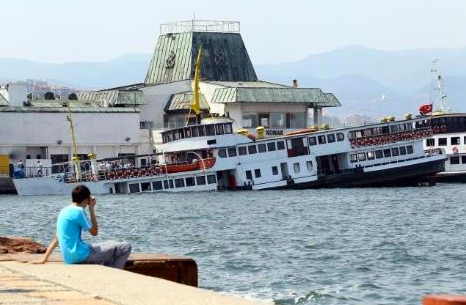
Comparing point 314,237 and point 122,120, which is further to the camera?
point 122,120

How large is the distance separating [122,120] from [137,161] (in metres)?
10.4

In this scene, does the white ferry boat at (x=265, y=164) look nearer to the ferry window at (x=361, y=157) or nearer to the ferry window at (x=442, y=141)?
the ferry window at (x=361, y=157)

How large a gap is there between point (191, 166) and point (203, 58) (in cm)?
3661

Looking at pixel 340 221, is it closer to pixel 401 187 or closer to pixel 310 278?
pixel 310 278

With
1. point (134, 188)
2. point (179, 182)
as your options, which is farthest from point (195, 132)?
point (134, 188)

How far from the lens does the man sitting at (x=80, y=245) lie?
61.8 feet

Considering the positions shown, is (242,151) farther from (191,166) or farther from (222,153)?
(191,166)

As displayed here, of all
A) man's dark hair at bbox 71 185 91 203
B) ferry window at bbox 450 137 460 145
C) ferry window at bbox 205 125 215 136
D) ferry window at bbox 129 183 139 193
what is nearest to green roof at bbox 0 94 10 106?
ferry window at bbox 129 183 139 193

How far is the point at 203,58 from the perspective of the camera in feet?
382

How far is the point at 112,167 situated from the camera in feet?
277

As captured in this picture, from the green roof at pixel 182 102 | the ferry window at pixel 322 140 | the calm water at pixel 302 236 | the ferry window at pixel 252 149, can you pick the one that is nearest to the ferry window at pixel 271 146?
the ferry window at pixel 252 149

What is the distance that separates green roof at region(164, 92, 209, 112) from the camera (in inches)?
4158

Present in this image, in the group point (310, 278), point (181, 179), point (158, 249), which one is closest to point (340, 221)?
point (158, 249)

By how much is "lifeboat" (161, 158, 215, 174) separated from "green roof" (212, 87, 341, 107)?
928 inches
